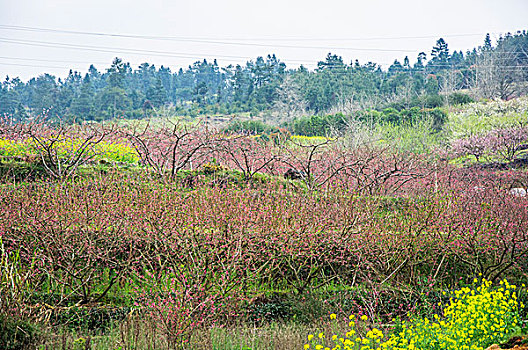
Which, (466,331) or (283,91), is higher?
(283,91)

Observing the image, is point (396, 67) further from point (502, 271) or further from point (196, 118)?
point (502, 271)

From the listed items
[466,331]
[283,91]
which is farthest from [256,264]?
[283,91]

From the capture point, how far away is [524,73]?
4544cm

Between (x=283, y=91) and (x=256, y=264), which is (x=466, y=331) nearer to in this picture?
(x=256, y=264)

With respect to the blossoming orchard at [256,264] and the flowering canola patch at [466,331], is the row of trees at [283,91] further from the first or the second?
the flowering canola patch at [466,331]

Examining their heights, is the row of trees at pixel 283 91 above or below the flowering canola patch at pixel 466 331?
above

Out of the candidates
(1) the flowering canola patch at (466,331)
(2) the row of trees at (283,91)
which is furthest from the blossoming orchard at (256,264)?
(2) the row of trees at (283,91)

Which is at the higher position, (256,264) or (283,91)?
(283,91)

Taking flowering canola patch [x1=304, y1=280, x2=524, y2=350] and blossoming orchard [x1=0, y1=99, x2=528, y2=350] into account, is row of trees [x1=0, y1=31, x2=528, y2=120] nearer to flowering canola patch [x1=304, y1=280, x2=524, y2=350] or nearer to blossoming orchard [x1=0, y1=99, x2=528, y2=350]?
blossoming orchard [x1=0, y1=99, x2=528, y2=350]

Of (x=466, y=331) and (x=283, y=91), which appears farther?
(x=283, y=91)

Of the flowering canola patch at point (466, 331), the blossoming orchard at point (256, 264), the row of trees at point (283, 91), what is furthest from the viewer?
the row of trees at point (283, 91)

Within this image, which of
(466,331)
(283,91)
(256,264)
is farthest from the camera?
(283,91)

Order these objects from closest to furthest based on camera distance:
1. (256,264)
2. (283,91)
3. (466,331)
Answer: (466,331) < (256,264) < (283,91)

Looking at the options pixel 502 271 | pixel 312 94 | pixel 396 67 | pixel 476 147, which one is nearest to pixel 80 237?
pixel 502 271
